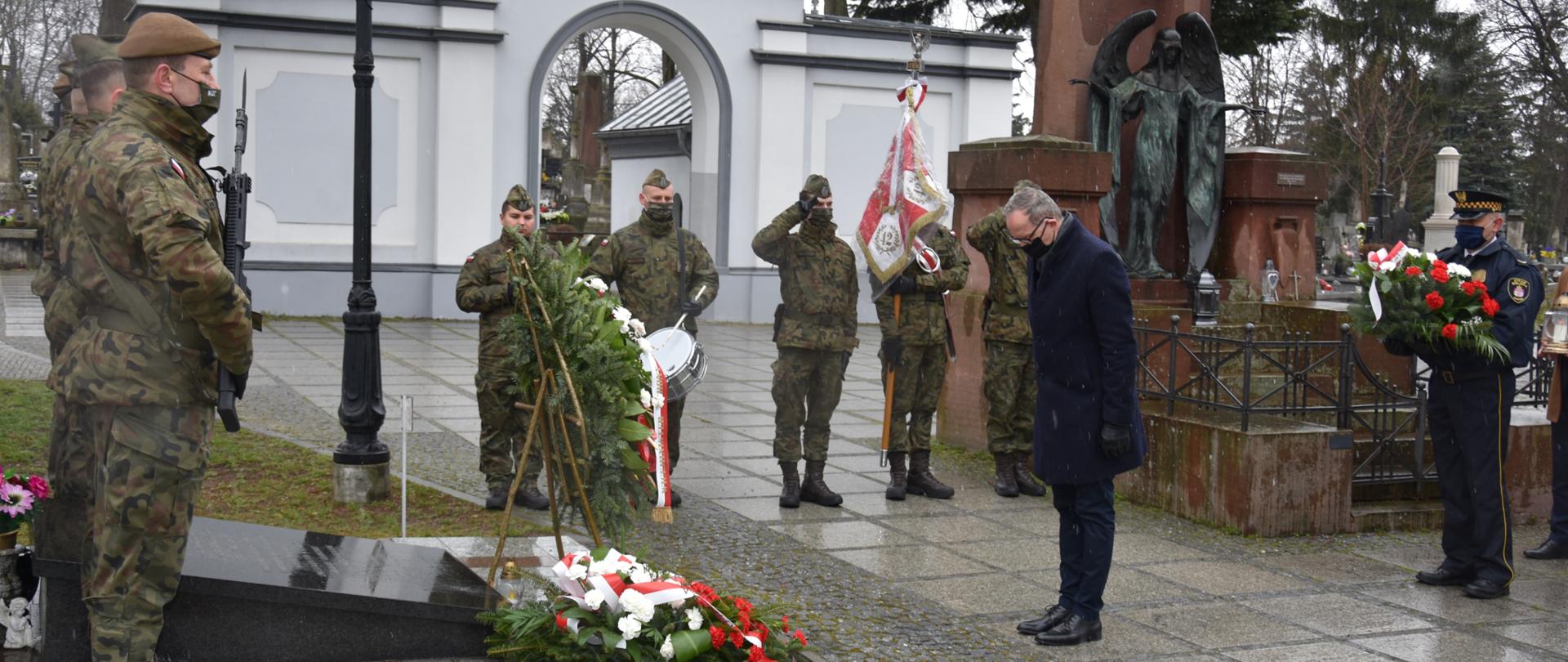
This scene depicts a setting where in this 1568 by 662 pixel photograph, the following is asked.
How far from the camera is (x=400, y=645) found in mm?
5238

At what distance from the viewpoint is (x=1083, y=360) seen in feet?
19.9

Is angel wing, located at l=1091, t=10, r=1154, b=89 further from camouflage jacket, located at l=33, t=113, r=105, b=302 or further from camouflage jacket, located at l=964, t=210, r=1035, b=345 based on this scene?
camouflage jacket, located at l=33, t=113, r=105, b=302

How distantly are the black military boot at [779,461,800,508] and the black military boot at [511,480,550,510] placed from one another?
1.38 meters

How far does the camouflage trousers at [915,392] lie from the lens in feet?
28.9

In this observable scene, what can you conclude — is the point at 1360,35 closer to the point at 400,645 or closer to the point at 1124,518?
the point at 1124,518

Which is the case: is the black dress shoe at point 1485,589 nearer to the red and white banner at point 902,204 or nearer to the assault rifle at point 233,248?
the red and white banner at point 902,204

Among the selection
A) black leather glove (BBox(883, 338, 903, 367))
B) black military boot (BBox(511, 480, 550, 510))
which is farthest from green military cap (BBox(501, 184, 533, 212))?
black leather glove (BBox(883, 338, 903, 367))

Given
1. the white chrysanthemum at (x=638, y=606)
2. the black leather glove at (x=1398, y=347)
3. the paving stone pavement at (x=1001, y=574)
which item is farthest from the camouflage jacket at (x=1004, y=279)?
the white chrysanthemum at (x=638, y=606)

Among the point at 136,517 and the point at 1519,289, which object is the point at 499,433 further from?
the point at 1519,289

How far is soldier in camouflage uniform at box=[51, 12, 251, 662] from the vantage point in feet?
14.2

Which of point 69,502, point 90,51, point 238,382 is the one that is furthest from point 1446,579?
point 90,51

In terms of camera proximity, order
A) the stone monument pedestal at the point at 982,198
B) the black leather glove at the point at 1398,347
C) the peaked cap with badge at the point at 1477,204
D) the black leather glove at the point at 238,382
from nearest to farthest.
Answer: the black leather glove at the point at 238,382 → the black leather glove at the point at 1398,347 → the peaked cap with badge at the point at 1477,204 → the stone monument pedestal at the point at 982,198

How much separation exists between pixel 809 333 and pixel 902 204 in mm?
1177

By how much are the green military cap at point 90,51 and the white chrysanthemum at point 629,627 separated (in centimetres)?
358
